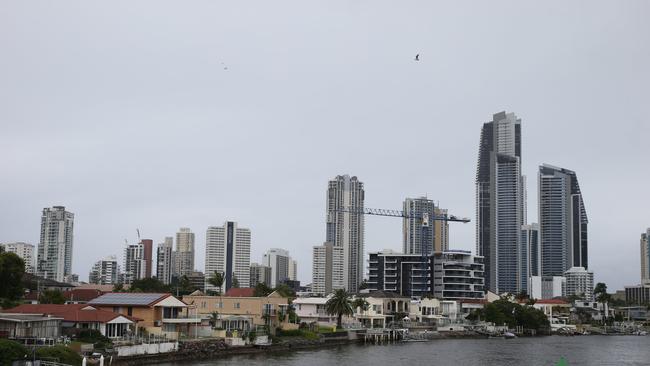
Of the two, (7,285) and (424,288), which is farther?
(424,288)

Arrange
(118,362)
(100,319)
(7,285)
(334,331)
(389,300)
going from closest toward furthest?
(118,362) < (100,319) < (7,285) < (334,331) < (389,300)

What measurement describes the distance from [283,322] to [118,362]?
132 feet

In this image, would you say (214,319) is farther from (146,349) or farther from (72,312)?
(72,312)

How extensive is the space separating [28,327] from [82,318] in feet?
21.7

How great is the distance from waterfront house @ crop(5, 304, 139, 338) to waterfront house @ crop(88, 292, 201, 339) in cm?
583

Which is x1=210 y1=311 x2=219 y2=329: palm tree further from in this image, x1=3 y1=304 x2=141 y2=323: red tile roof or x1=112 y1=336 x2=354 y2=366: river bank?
x1=3 y1=304 x2=141 y2=323: red tile roof

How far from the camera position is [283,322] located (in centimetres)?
9519

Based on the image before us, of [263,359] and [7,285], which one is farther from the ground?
[7,285]

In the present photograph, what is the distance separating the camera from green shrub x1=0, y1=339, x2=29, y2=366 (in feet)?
148

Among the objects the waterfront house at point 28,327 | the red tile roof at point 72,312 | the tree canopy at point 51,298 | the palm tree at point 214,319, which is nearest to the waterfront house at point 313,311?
the palm tree at point 214,319

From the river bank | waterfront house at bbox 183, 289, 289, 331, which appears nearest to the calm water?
the river bank

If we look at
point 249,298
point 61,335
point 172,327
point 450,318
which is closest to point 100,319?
point 61,335

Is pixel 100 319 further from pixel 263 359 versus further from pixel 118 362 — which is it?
pixel 263 359

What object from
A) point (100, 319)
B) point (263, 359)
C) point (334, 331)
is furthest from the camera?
point (334, 331)
